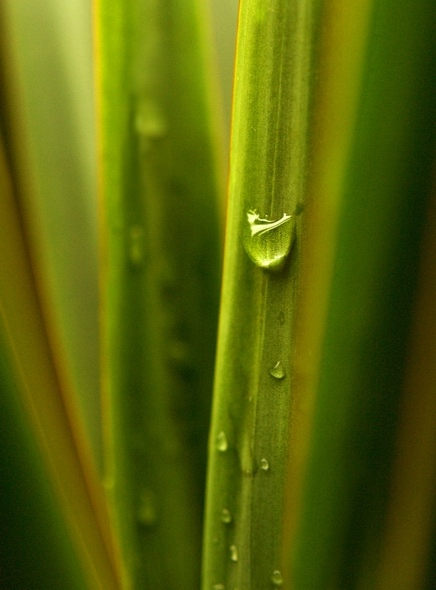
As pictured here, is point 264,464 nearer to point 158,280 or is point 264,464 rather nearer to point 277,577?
point 277,577

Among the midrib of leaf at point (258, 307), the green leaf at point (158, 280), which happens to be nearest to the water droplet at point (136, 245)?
the green leaf at point (158, 280)

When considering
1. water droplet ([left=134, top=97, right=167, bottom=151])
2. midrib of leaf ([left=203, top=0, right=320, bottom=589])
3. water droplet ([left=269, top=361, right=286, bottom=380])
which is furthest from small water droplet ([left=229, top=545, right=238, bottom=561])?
water droplet ([left=134, top=97, right=167, bottom=151])

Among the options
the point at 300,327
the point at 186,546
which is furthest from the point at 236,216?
the point at 186,546

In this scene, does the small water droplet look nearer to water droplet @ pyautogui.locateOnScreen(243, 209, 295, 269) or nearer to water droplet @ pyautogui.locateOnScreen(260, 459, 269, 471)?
water droplet @ pyautogui.locateOnScreen(260, 459, 269, 471)

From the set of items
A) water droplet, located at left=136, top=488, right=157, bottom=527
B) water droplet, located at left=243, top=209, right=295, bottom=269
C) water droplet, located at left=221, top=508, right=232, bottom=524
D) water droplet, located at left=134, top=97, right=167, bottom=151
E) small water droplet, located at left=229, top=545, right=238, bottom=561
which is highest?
water droplet, located at left=134, top=97, right=167, bottom=151

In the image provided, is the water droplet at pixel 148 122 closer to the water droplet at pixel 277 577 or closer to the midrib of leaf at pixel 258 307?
the midrib of leaf at pixel 258 307

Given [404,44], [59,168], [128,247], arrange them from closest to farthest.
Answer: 1. [404,44]
2. [128,247]
3. [59,168]

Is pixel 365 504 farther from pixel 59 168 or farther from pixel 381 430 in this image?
pixel 59 168
